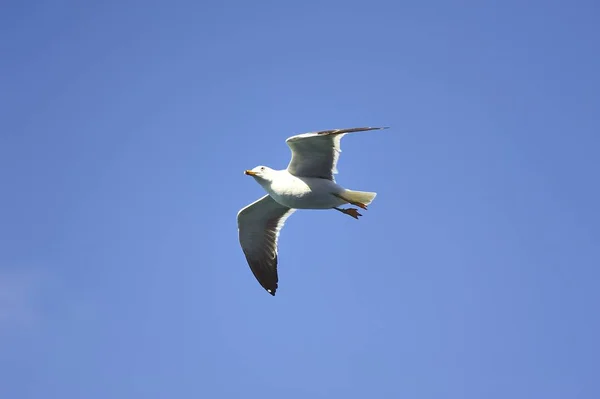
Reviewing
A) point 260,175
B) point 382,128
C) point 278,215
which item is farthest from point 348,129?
point 278,215

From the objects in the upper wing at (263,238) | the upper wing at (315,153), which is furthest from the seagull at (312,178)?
the upper wing at (263,238)

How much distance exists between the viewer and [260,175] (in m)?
15.5

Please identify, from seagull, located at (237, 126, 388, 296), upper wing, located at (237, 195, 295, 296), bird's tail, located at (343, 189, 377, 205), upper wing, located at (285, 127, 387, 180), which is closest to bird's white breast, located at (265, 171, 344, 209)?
seagull, located at (237, 126, 388, 296)

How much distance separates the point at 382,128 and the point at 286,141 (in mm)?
2809

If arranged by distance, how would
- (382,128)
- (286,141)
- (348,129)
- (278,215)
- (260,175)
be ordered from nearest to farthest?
(382,128) < (348,129) < (286,141) < (260,175) < (278,215)

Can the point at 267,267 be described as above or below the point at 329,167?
below

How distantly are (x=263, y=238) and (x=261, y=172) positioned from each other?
2.68m

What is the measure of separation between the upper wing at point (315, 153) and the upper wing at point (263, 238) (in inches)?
89.3

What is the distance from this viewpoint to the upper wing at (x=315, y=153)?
14086mm

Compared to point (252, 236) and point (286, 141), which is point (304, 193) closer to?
point (286, 141)

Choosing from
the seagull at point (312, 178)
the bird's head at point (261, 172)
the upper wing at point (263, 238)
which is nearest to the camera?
the seagull at point (312, 178)

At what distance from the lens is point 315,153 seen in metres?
14.8

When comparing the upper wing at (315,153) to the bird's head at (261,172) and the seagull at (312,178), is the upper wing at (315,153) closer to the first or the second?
the seagull at (312,178)

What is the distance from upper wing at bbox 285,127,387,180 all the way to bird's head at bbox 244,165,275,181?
468 millimetres
